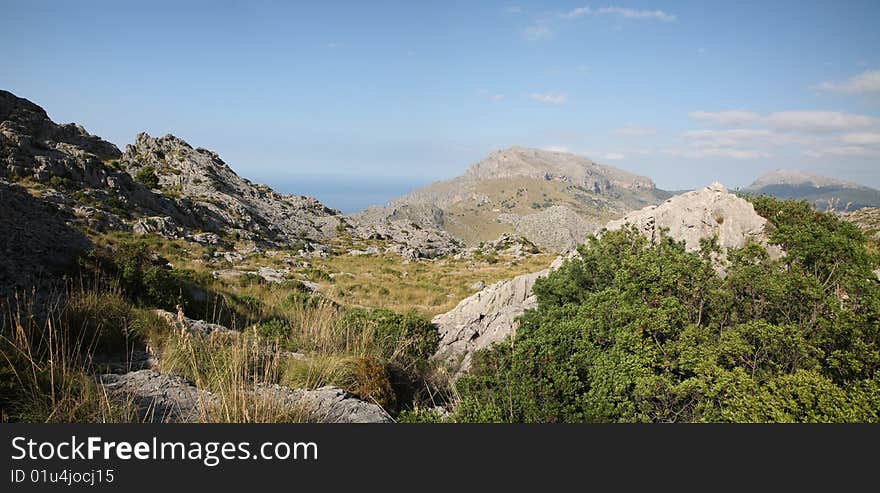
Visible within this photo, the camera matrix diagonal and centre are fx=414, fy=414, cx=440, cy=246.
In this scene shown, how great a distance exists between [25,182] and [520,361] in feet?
140

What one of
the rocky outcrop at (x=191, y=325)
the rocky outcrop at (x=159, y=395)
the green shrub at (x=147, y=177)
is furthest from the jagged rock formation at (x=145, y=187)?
the rocky outcrop at (x=159, y=395)

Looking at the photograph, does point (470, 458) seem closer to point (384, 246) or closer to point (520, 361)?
point (520, 361)

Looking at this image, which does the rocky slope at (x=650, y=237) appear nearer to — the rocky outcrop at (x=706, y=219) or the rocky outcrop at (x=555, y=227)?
the rocky outcrop at (x=706, y=219)

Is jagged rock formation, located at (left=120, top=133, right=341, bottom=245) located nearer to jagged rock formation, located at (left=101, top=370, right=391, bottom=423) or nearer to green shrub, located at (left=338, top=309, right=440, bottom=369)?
green shrub, located at (left=338, top=309, right=440, bottom=369)

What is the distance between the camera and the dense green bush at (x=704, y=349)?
4.64 metres

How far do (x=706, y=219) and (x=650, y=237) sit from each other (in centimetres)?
164

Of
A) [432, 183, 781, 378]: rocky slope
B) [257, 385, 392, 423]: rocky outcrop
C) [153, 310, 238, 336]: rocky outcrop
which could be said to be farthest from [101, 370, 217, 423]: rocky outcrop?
[432, 183, 781, 378]: rocky slope

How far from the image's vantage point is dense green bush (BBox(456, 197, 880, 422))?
4645 mm

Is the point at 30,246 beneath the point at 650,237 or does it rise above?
beneath

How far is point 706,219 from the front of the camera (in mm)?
12008

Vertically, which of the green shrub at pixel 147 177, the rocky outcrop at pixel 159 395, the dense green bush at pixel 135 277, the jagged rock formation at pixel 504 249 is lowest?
the jagged rock formation at pixel 504 249

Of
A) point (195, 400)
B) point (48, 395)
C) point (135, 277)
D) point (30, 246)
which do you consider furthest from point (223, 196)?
point (48, 395)

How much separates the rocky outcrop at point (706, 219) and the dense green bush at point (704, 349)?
3366 mm

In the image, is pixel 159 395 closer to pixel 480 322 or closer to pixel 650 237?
pixel 480 322
